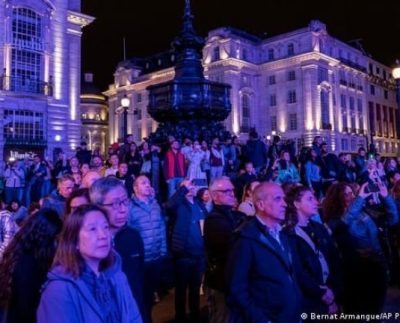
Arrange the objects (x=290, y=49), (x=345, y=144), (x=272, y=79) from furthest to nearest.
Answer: (x=345, y=144), (x=272, y=79), (x=290, y=49)

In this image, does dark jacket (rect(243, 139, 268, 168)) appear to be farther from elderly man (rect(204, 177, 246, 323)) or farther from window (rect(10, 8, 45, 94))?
window (rect(10, 8, 45, 94))

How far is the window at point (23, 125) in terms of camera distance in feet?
106

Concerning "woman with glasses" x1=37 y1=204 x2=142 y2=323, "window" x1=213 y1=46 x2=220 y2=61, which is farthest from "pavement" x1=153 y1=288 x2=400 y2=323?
"window" x1=213 y1=46 x2=220 y2=61

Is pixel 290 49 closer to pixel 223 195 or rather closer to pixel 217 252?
pixel 223 195

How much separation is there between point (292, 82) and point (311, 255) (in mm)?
62222

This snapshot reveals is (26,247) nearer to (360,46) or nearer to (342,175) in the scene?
(342,175)

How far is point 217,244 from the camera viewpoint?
449 centimetres

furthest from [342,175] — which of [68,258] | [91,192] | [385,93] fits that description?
[385,93]

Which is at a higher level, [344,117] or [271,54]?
[271,54]

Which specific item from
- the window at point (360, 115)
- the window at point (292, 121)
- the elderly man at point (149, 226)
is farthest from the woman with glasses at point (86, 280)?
the window at point (360, 115)

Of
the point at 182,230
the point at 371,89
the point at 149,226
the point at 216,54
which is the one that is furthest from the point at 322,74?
the point at 149,226

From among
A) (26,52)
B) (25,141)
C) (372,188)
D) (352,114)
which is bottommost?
(372,188)

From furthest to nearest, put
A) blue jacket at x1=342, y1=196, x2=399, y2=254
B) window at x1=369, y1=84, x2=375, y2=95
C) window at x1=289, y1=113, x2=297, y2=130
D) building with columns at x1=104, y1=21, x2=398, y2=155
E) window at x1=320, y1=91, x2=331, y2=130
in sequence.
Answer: window at x1=369, y1=84, x2=375, y2=95 < window at x1=289, y1=113, x2=297, y2=130 < window at x1=320, y1=91, x2=331, y2=130 < building with columns at x1=104, y1=21, x2=398, y2=155 < blue jacket at x1=342, y1=196, x2=399, y2=254

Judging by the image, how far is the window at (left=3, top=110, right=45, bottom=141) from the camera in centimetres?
3219
